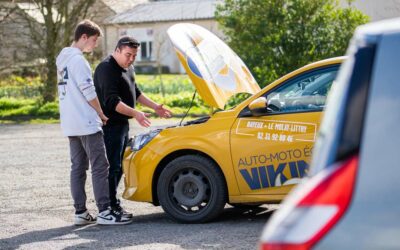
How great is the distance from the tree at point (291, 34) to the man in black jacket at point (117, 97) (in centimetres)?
1202

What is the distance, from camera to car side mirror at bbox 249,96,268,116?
7797mm

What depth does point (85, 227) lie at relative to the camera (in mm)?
8219

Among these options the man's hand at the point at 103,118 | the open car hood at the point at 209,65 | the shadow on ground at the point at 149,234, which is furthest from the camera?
the open car hood at the point at 209,65

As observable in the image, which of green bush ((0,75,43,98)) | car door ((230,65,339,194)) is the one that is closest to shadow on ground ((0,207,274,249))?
car door ((230,65,339,194))

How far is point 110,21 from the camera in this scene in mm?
26797

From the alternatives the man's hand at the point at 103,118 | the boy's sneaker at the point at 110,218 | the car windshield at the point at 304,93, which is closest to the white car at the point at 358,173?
the car windshield at the point at 304,93

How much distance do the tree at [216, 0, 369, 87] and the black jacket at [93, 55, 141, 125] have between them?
1202 cm

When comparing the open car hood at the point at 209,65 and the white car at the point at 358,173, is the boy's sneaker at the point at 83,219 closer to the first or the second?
the open car hood at the point at 209,65

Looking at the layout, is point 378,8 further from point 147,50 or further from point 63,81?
point 147,50

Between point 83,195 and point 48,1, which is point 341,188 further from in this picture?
point 48,1

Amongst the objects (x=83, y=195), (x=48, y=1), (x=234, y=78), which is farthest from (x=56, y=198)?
(x=48, y=1)

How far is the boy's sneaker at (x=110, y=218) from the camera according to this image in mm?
8242

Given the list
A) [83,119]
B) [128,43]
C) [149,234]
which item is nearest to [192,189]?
[149,234]

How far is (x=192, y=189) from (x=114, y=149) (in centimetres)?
91
